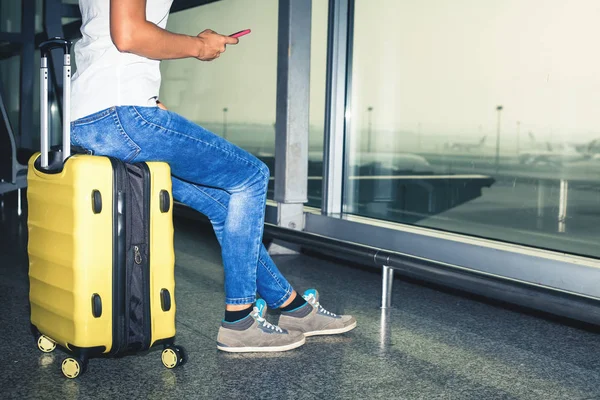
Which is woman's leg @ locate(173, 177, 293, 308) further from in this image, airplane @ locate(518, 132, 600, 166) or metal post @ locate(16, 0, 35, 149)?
metal post @ locate(16, 0, 35, 149)

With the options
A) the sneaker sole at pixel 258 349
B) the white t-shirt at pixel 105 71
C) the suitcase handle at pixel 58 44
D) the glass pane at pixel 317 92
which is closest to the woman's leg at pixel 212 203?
the sneaker sole at pixel 258 349

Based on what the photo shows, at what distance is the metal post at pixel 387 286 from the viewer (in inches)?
139

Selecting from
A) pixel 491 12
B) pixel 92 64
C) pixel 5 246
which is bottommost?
pixel 5 246

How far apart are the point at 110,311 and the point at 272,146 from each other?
3.48 m

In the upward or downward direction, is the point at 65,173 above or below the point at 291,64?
below

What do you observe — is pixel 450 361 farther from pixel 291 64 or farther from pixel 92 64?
pixel 291 64

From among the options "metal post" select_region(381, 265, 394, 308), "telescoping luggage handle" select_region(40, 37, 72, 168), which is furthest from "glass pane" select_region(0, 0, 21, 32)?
"telescoping luggage handle" select_region(40, 37, 72, 168)

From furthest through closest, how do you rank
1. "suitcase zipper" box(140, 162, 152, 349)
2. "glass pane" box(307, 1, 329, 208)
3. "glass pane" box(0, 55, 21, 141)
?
"glass pane" box(0, 55, 21, 141)
"glass pane" box(307, 1, 329, 208)
"suitcase zipper" box(140, 162, 152, 349)

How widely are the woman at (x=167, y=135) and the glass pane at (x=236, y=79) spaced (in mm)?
3092

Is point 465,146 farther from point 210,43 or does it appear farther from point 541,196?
point 210,43

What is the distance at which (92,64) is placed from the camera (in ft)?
7.31

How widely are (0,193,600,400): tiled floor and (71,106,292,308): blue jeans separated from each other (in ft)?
1.01

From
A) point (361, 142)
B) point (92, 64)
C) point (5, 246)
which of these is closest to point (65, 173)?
point (92, 64)

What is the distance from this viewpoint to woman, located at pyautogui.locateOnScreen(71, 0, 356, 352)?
2.21 meters
